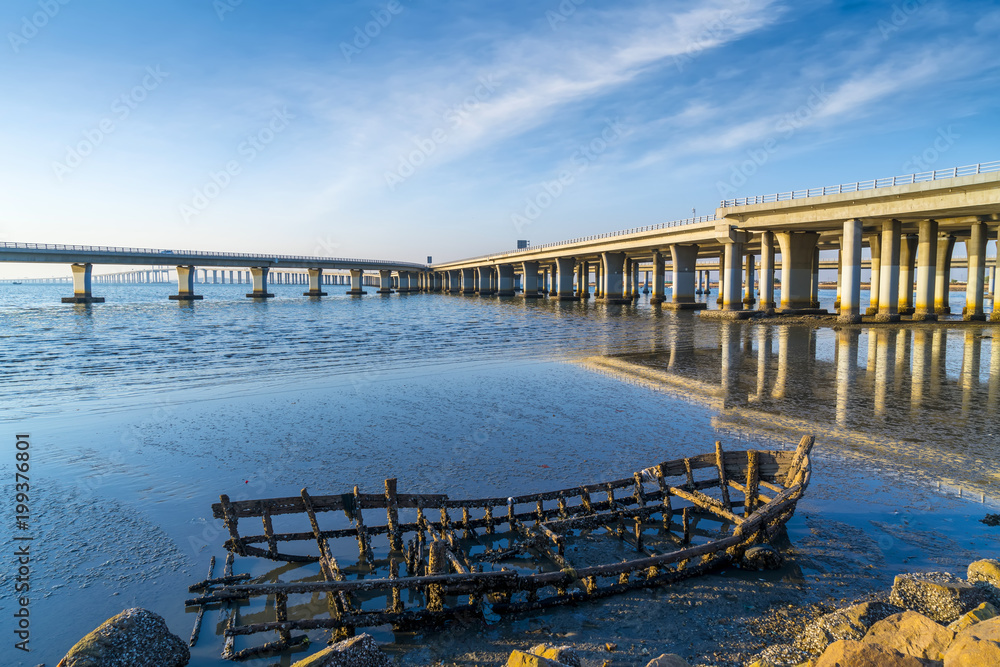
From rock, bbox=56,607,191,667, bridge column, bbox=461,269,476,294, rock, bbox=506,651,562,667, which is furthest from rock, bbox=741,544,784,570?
bridge column, bbox=461,269,476,294

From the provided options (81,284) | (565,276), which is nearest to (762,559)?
(565,276)

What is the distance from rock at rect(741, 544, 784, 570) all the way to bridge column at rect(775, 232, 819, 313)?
5797cm

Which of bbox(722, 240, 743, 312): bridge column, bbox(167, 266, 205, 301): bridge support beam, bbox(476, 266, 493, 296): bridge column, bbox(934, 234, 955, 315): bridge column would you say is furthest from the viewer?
bbox(476, 266, 493, 296): bridge column

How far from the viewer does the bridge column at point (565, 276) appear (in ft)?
381

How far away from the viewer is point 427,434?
50.2ft

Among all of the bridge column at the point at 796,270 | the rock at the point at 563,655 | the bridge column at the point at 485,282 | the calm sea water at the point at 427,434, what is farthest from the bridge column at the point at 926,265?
the bridge column at the point at 485,282

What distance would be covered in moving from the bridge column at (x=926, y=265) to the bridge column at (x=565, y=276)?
7121 centimetres

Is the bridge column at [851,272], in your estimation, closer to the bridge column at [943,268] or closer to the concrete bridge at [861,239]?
the concrete bridge at [861,239]

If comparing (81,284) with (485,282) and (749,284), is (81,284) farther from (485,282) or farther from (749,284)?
(749,284)

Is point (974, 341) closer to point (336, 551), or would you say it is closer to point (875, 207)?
point (875, 207)

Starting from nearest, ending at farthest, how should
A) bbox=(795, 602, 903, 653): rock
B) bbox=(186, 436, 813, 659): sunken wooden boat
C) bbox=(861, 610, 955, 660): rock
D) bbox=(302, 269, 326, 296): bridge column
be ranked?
bbox=(861, 610, 955, 660): rock → bbox=(795, 602, 903, 653): rock → bbox=(186, 436, 813, 659): sunken wooden boat → bbox=(302, 269, 326, 296): bridge column

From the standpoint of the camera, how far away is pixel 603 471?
1209 centimetres

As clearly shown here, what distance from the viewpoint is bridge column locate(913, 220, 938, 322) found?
159 feet

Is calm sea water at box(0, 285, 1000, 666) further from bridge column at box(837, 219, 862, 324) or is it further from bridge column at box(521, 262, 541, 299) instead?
bridge column at box(521, 262, 541, 299)
